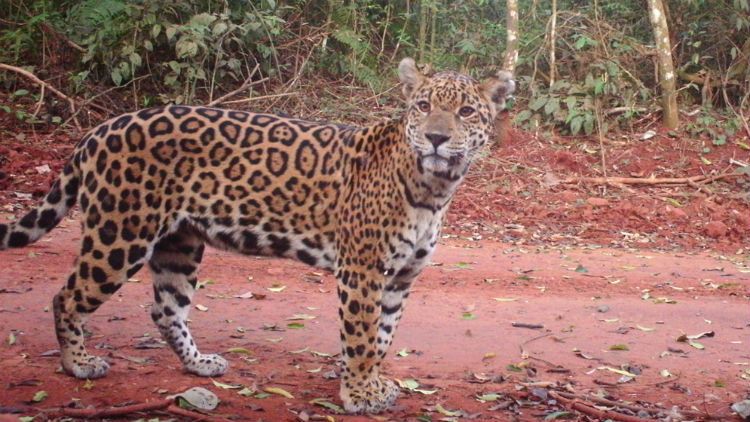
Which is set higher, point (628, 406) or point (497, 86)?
point (497, 86)

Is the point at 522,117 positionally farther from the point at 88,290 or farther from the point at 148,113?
the point at 88,290

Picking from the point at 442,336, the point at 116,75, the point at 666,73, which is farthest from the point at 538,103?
the point at 442,336

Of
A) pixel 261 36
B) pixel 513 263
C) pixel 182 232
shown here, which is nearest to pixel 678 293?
pixel 513 263

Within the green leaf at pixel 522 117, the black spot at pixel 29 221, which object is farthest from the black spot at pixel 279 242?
the green leaf at pixel 522 117

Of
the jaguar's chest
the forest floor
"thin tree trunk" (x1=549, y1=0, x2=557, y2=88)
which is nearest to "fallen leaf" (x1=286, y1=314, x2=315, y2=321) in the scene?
the forest floor

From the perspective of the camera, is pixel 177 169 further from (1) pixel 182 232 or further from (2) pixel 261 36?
(2) pixel 261 36

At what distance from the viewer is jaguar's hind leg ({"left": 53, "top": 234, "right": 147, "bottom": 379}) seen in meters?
5.56

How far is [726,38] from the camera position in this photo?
57.1ft

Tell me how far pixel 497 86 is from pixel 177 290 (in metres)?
2.49

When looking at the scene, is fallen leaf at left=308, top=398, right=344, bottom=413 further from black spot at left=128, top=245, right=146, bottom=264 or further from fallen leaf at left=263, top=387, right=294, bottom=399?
black spot at left=128, top=245, right=146, bottom=264

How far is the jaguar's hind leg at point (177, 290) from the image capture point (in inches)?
239

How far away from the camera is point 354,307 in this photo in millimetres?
5594

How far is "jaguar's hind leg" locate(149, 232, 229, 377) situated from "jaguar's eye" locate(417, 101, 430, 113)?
1709 millimetres

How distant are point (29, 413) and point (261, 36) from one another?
1082 cm
